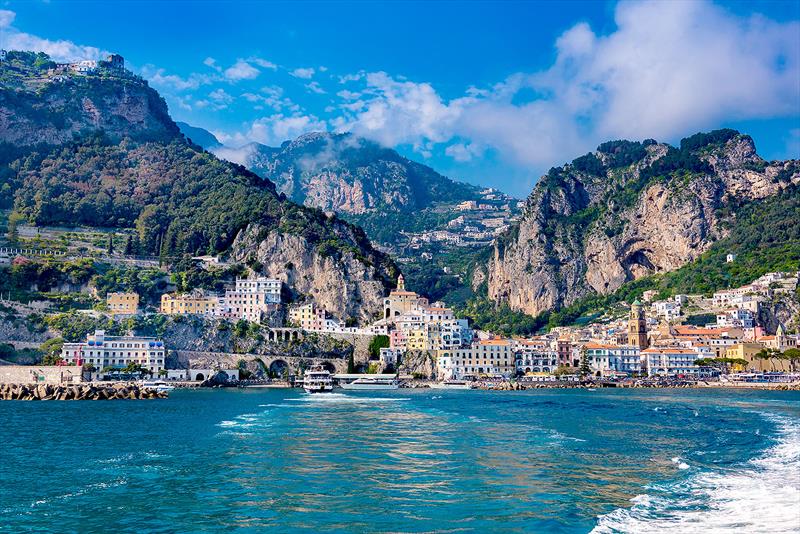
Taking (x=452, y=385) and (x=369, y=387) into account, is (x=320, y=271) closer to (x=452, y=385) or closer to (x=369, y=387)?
(x=369, y=387)

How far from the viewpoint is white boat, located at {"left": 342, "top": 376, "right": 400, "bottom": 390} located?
88375 mm

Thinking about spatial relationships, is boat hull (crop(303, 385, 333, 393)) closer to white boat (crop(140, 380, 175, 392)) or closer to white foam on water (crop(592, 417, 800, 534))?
white boat (crop(140, 380, 175, 392))

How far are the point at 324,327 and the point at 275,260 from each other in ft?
54.7

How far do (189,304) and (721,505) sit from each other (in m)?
90.3

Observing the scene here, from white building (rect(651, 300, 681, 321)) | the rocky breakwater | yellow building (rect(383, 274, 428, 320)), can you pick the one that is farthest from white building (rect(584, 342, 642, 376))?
the rocky breakwater

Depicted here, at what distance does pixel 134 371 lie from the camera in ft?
278

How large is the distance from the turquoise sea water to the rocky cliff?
10974 cm

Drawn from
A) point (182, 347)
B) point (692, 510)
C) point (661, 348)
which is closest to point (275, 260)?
point (182, 347)

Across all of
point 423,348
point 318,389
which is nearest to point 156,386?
point 318,389

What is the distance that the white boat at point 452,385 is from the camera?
301ft

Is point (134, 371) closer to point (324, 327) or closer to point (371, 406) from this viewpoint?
point (324, 327)

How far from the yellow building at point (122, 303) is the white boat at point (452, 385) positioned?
38.7m

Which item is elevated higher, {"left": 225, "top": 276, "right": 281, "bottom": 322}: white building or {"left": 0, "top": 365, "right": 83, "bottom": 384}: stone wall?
{"left": 225, "top": 276, "right": 281, "bottom": 322}: white building

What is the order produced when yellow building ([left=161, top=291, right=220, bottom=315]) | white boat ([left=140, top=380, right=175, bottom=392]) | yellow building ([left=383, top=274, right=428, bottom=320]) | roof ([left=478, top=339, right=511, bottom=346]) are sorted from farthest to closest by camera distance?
yellow building ([left=383, top=274, right=428, bottom=320])
roof ([left=478, top=339, right=511, bottom=346])
yellow building ([left=161, top=291, right=220, bottom=315])
white boat ([left=140, top=380, right=175, bottom=392])
